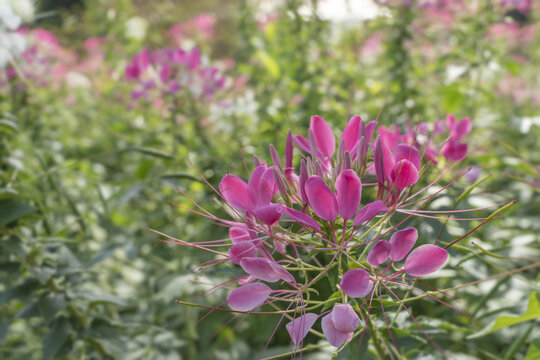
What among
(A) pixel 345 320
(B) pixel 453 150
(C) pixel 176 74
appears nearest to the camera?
(A) pixel 345 320

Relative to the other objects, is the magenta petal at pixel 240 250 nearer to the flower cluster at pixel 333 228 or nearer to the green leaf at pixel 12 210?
the flower cluster at pixel 333 228

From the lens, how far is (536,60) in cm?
282

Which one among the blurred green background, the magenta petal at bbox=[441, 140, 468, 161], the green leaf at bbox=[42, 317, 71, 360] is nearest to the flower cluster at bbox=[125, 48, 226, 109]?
the blurred green background

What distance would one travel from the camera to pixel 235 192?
587mm

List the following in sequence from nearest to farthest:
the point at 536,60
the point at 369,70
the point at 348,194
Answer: the point at 348,194
the point at 369,70
the point at 536,60

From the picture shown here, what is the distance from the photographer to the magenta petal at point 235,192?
583 mm

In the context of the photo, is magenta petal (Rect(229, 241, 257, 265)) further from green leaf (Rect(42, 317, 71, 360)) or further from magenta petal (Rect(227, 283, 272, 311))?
green leaf (Rect(42, 317, 71, 360))

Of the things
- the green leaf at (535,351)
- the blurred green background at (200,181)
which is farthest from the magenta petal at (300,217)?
the green leaf at (535,351)

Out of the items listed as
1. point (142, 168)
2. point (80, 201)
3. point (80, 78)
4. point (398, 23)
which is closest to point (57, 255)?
point (142, 168)

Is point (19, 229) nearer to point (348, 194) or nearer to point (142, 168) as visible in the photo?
point (142, 168)

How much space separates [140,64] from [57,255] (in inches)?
31.4

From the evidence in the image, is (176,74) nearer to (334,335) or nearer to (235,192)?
(235,192)

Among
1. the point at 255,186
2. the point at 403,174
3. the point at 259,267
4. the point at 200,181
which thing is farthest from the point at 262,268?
the point at 200,181

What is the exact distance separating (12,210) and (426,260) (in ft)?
2.75
